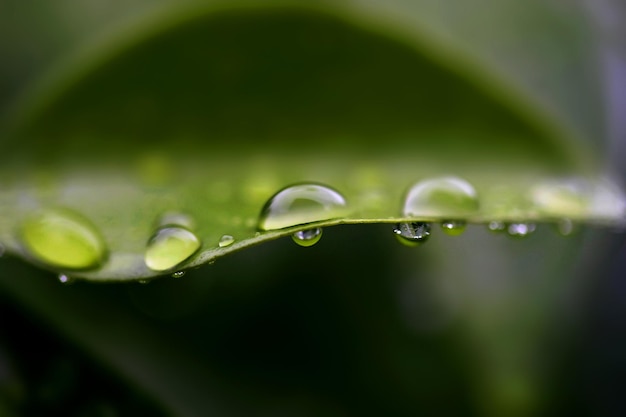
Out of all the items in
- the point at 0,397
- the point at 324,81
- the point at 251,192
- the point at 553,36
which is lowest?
the point at 0,397

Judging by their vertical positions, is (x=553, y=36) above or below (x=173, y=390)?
above

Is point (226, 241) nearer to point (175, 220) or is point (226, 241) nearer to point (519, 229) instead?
point (175, 220)

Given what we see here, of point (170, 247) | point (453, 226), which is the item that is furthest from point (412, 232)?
point (170, 247)

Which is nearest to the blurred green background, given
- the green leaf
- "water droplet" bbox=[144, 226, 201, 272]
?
the green leaf

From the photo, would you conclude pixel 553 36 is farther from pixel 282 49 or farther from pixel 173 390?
pixel 173 390

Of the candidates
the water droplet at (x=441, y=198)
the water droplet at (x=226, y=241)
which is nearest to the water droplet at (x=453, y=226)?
the water droplet at (x=441, y=198)

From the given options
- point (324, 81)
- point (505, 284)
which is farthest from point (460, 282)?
point (324, 81)
